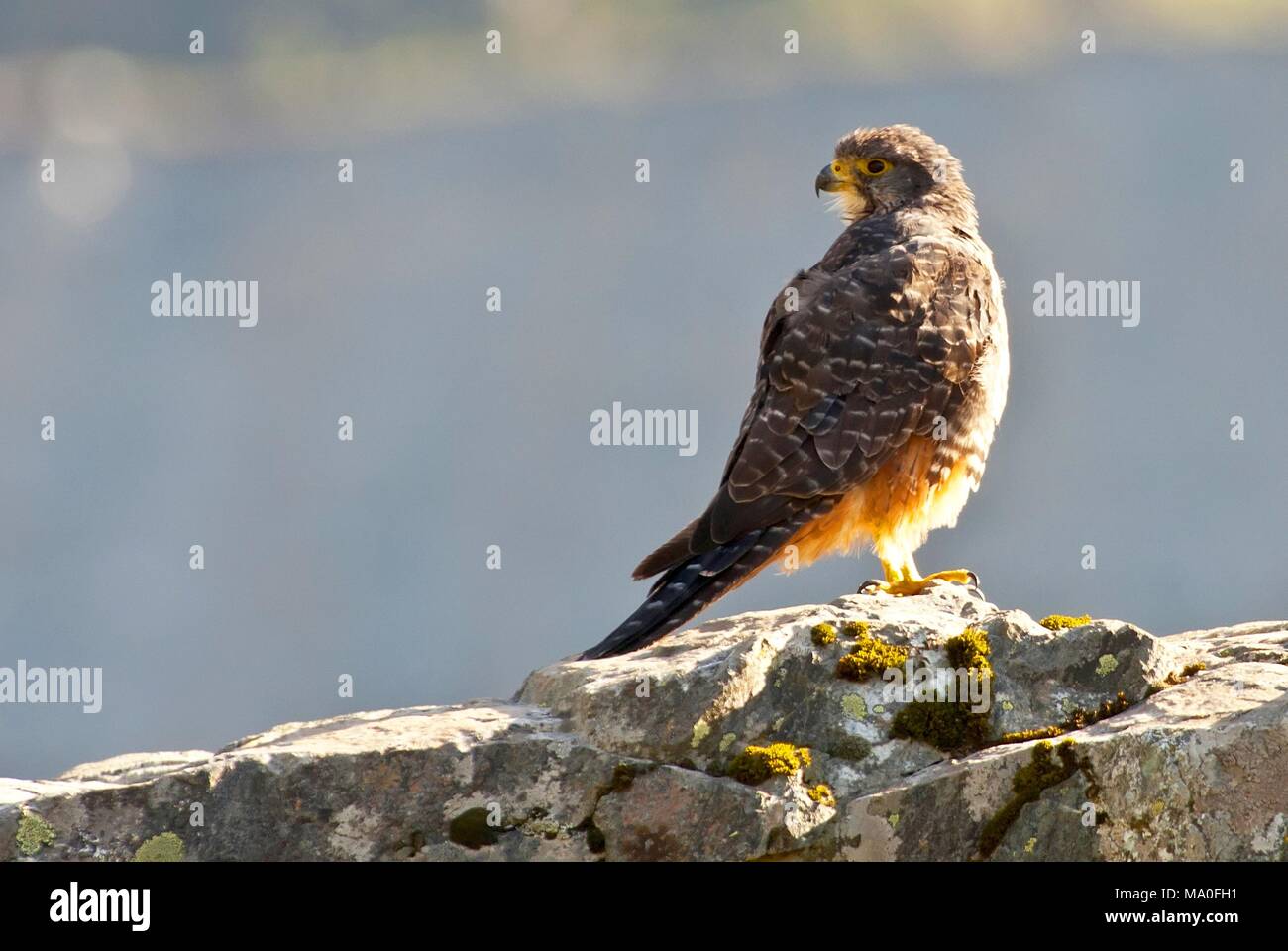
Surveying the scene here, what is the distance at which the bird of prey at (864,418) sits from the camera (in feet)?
24.1

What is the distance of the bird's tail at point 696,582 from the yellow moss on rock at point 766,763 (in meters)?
1.03

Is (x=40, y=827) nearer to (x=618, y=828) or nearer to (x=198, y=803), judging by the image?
(x=198, y=803)

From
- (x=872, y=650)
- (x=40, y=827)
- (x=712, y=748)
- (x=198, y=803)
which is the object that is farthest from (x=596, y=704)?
(x=40, y=827)

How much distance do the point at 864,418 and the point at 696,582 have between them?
1.44m

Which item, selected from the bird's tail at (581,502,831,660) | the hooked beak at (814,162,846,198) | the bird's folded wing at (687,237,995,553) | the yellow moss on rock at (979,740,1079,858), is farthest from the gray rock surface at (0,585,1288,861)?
the hooked beak at (814,162,846,198)

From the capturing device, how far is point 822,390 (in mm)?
7840

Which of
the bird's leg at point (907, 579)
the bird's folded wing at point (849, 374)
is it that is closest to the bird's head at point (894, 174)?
the bird's folded wing at point (849, 374)

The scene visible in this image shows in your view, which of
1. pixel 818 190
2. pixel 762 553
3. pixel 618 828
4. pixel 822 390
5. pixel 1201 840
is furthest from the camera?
pixel 818 190

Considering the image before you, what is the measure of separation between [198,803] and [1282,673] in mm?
3963

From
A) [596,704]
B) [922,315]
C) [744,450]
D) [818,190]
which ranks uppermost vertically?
[818,190]

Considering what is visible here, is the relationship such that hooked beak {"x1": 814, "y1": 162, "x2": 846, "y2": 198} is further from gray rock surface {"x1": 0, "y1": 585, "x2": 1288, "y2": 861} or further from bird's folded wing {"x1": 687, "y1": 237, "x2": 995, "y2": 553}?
gray rock surface {"x1": 0, "y1": 585, "x2": 1288, "y2": 861}

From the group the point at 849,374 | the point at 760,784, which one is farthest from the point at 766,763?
the point at 849,374

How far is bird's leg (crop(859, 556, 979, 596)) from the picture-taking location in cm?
→ 739

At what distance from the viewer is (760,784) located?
18.0ft
